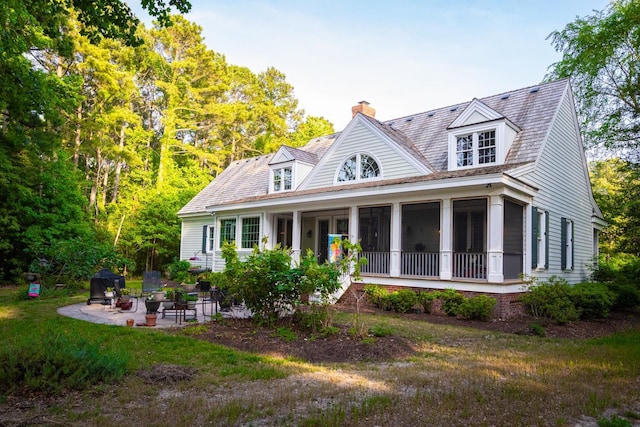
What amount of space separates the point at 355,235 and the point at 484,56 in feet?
29.9

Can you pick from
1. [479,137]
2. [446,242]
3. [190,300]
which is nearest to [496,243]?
[446,242]

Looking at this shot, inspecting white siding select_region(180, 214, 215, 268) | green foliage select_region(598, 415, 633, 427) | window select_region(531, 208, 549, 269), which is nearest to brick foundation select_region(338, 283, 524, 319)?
window select_region(531, 208, 549, 269)

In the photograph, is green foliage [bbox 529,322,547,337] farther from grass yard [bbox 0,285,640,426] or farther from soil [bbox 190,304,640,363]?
grass yard [bbox 0,285,640,426]

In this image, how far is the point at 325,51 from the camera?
14.6 m

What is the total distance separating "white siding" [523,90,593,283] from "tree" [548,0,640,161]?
668 centimetres

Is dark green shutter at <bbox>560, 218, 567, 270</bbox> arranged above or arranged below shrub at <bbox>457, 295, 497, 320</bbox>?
above

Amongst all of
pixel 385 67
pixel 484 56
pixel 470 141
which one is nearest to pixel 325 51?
pixel 385 67

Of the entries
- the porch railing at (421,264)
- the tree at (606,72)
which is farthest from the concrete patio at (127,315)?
the tree at (606,72)

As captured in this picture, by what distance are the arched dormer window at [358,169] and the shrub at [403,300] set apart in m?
4.74

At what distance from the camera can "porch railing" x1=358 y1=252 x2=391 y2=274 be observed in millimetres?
14180

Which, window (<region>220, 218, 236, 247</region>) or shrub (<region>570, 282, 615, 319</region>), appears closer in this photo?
shrub (<region>570, 282, 615, 319</region>)

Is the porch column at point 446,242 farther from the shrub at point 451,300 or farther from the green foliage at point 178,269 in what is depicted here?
the green foliage at point 178,269

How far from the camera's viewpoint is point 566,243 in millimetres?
Result: 15602

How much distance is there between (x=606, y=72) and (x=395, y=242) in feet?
60.0
